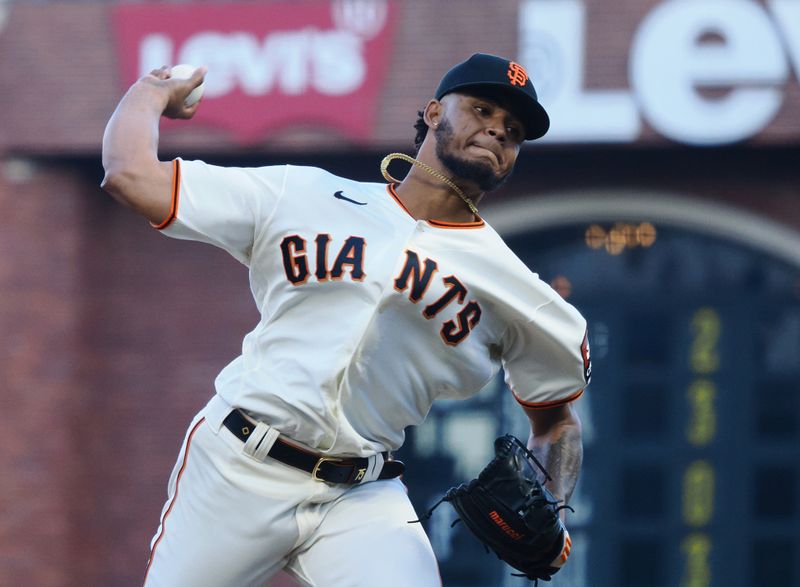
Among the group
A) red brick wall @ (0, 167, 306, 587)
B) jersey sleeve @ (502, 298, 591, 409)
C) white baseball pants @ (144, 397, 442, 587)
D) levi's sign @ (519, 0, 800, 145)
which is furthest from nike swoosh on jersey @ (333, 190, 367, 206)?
red brick wall @ (0, 167, 306, 587)

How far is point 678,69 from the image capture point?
9.07 m

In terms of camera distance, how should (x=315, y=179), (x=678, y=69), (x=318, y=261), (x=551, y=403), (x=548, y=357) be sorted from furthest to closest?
1. (x=678, y=69)
2. (x=551, y=403)
3. (x=548, y=357)
4. (x=315, y=179)
5. (x=318, y=261)

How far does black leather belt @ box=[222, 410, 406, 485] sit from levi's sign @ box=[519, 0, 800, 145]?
5.87 metres

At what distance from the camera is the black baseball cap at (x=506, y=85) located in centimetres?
361

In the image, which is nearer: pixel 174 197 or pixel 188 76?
pixel 174 197

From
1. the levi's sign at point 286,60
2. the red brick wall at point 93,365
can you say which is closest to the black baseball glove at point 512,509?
the levi's sign at point 286,60

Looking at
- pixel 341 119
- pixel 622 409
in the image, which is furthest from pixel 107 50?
pixel 622 409

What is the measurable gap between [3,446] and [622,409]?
4488 mm

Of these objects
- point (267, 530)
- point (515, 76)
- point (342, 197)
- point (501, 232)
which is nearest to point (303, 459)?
point (267, 530)

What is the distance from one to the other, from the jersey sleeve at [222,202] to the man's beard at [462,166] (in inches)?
17.7

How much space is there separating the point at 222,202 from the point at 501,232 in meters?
6.75

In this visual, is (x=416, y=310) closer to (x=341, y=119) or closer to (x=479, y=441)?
(x=341, y=119)

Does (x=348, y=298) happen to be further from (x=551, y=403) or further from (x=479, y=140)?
(x=551, y=403)

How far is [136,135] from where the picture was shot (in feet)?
10.7
